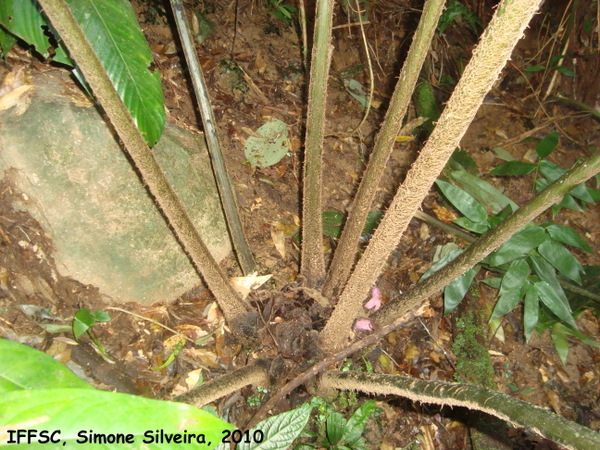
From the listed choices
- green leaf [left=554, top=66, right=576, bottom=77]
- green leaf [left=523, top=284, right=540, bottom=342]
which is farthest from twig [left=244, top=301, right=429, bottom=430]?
green leaf [left=554, top=66, right=576, bottom=77]

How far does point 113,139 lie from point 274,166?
0.81m

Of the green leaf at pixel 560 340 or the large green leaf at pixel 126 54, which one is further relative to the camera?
the green leaf at pixel 560 340

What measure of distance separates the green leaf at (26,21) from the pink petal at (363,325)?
1.18 m

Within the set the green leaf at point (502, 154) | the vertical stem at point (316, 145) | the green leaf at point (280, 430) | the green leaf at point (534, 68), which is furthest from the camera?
the green leaf at point (534, 68)

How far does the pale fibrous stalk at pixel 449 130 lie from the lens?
0.69 meters

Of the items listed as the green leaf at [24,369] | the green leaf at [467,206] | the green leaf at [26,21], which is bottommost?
the green leaf at [467,206]

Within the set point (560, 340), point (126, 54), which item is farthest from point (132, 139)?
point (560, 340)

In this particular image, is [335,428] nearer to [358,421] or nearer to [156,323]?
[358,421]

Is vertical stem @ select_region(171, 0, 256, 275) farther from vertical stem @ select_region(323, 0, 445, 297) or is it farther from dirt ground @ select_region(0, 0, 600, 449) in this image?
vertical stem @ select_region(323, 0, 445, 297)

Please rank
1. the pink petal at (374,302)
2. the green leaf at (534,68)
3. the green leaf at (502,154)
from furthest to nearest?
1. the green leaf at (534,68)
2. the green leaf at (502,154)
3. the pink petal at (374,302)

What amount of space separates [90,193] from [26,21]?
520mm

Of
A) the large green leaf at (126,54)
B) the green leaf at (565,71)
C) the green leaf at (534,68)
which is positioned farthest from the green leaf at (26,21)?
the green leaf at (565,71)

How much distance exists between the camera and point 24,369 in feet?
1.90

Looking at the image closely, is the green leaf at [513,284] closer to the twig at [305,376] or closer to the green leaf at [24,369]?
the twig at [305,376]
